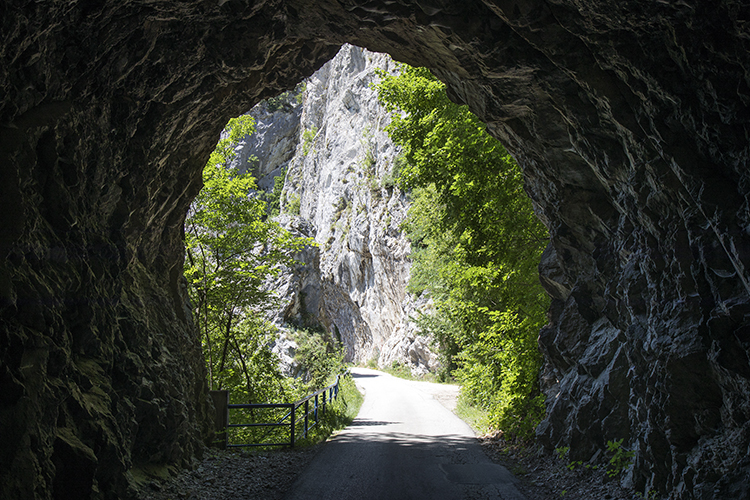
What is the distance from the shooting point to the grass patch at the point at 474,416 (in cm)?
1198

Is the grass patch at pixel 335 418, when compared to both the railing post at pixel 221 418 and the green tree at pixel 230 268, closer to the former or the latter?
the railing post at pixel 221 418

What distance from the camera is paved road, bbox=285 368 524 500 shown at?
263 inches

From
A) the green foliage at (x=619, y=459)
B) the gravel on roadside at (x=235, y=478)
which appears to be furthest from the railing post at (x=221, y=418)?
the green foliage at (x=619, y=459)

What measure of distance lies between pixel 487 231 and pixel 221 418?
720cm

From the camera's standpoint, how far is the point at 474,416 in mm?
13812

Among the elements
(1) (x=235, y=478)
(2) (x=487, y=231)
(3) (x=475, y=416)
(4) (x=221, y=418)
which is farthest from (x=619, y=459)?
(3) (x=475, y=416)

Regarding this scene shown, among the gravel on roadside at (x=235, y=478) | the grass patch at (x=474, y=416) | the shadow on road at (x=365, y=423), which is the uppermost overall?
the gravel on roadside at (x=235, y=478)

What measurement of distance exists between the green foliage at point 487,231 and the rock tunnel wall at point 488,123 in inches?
84.3

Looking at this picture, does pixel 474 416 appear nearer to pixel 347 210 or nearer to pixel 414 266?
pixel 414 266

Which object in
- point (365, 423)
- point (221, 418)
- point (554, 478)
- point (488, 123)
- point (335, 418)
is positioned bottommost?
point (365, 423)

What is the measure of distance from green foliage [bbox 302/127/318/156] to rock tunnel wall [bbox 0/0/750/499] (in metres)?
49.7

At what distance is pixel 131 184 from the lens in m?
6.91

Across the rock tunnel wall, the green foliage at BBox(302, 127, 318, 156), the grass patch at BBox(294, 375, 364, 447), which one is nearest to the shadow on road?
the grass patch at BBox(294, 375, 364, 447)

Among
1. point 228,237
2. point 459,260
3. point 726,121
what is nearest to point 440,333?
point 459,260
